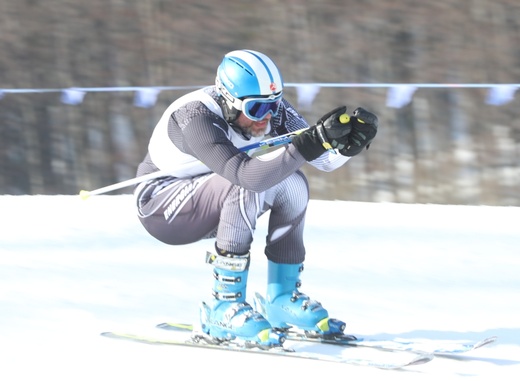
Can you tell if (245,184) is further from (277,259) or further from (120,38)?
(120,38)

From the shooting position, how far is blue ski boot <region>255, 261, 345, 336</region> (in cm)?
419

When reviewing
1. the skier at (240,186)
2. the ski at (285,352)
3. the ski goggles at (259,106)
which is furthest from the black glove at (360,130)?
the ski at (285,352)

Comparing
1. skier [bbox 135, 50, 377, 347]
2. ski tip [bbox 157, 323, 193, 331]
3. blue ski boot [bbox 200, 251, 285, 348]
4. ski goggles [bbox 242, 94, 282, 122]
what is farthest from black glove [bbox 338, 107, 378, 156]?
ski tip [bbox 157, 323, 193, 331]

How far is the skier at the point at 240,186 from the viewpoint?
3.81 metres

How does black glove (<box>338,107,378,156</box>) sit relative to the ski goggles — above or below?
below

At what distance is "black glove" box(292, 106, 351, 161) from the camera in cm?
370

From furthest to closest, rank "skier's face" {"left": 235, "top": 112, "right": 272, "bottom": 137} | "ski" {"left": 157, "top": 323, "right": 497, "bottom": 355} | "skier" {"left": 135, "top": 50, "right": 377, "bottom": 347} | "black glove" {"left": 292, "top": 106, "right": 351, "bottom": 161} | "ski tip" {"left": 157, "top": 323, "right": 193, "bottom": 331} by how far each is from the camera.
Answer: "ski tip" {"left": 157, "top": 323, "right": 193, "bottom": 331} → "skier's face" {"left": 235, "top": 112, "right": 272, "bottom": 137} → "ski" {"left": 157, "top": 323, "right": 497, "bottom": 355} → "skier" {"left": 135, "top": 50, "right": 377, "bottom": 347} → "black glove" {"left": 292, "top": 106, "right": 351, "bottom": 161}

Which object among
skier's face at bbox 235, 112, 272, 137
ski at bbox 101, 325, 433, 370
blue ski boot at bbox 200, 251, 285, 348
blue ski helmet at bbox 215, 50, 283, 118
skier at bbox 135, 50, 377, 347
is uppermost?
blue ski helmet at bbox 215, 50, 283, 118

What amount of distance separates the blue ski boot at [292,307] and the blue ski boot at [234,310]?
9.0 inches

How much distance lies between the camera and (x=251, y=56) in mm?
4090

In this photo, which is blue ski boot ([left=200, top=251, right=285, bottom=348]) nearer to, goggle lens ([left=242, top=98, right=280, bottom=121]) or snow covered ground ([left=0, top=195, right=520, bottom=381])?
snow covered ground ([left=0, top=195, right=520, bottom=381])

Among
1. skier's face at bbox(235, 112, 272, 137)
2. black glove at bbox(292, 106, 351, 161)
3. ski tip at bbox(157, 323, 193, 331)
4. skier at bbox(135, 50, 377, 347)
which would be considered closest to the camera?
black glove at bbox(292, 106, 351, 161)

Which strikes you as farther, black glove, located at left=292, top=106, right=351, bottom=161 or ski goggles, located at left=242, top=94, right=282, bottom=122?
ski goggles, located at left=242, top=94, right=282, bottom=122

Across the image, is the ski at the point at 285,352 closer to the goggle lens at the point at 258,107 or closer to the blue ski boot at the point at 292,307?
the blue ski boot at the point at 292,307
